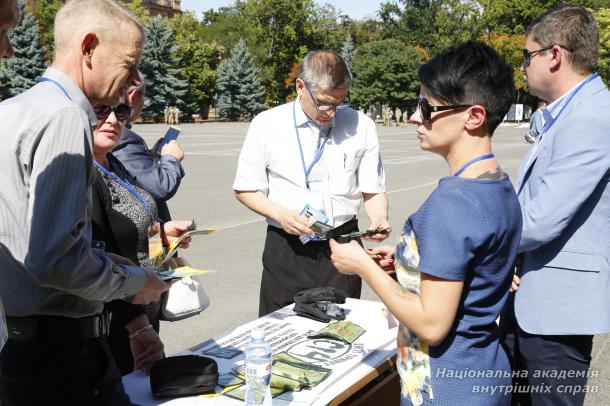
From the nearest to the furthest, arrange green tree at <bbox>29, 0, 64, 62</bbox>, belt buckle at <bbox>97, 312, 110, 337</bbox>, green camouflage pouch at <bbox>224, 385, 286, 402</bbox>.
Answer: belt buckle at <bbox>97, 312, 110, 337</bbox>
green camouflage pouch at <bbox>224, 385, 286, 402</bbox>
green tree at <bbox>29, 0, 64, 62</bbox>

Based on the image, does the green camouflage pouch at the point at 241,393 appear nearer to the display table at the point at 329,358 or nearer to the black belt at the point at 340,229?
the display table at the point at 329,358

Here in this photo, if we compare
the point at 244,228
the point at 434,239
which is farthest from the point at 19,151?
the point at 244,228

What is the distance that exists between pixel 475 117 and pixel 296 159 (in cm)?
190

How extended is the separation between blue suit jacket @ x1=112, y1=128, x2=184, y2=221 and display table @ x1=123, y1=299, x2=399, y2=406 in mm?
982

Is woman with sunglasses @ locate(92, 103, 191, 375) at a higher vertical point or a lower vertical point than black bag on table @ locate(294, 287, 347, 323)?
higher

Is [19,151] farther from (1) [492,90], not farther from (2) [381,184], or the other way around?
(2) [381,184]

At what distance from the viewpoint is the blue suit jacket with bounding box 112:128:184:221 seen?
3.46 metres

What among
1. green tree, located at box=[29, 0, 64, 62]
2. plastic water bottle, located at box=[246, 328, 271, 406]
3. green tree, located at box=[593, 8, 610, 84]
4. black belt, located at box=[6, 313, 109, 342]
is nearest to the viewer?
black belt, located at box=[6, 313, 109, 342]

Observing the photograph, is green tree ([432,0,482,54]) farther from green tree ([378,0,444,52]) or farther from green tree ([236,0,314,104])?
green tree ([236,0,314,104])

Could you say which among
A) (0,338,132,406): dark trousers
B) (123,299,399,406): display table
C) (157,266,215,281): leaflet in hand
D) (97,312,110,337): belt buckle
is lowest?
(123,299,399,406): display table

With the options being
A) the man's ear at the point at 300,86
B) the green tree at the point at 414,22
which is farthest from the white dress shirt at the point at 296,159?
the green tree at the point at 414,22

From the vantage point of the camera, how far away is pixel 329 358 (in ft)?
8.89

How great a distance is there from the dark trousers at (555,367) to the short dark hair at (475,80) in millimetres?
1062

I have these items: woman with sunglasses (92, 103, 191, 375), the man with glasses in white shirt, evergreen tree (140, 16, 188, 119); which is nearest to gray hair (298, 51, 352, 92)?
the man with glasses in white shirt
